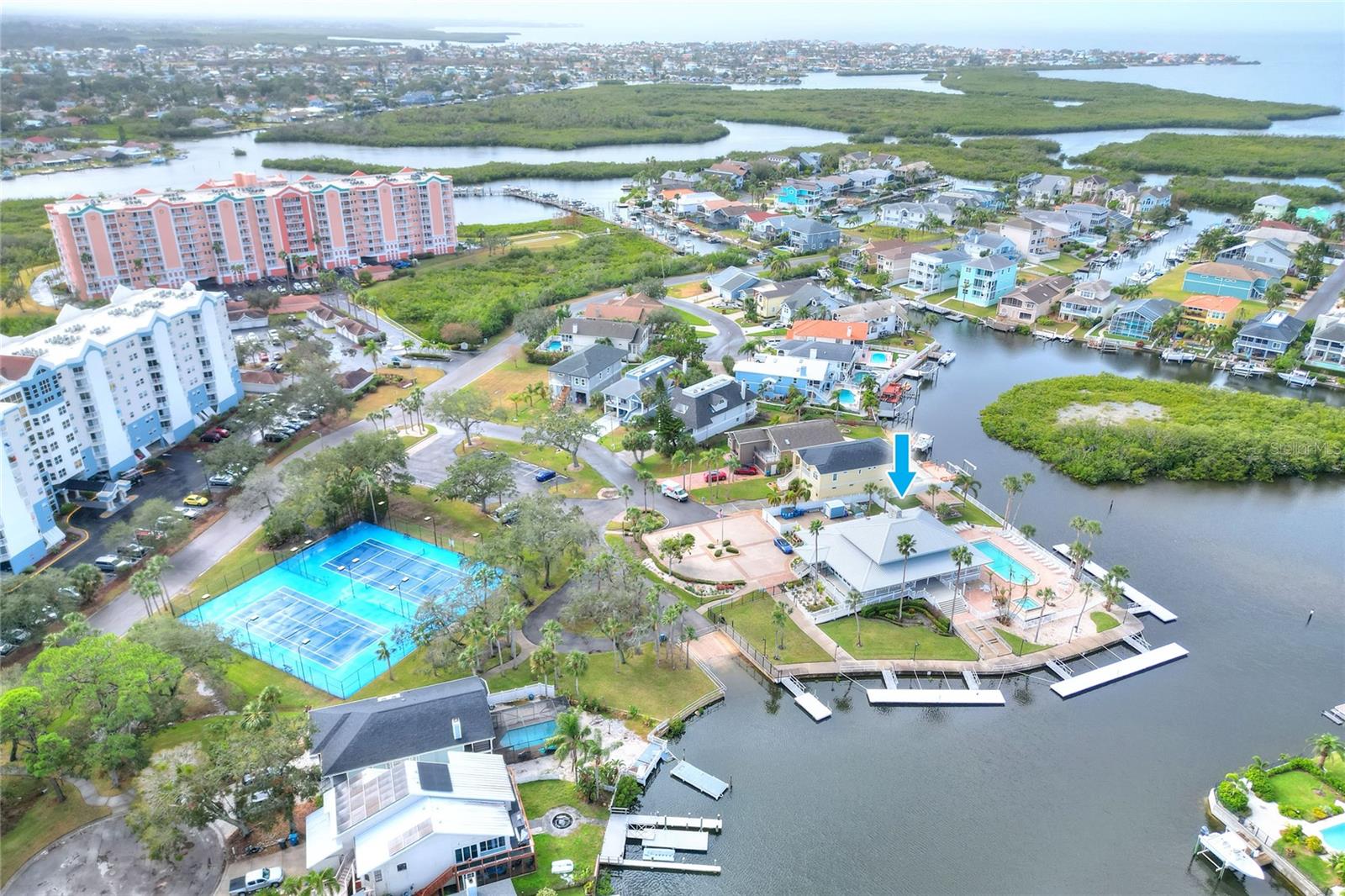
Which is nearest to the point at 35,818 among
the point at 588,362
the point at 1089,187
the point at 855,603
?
the point at 855,603

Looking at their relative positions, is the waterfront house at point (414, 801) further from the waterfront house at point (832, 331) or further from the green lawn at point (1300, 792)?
the waterfront house at point (832, 331)

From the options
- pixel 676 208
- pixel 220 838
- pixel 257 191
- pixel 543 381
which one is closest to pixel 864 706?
pixel 220 838

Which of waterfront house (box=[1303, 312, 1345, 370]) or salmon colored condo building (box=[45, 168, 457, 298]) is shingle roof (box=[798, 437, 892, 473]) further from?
salmon colored condo building (box=[45, 168, 457, 298])

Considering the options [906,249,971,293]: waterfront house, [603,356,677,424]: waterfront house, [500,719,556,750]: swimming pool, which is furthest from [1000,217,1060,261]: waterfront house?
[500,719,556,750]: swimming pool

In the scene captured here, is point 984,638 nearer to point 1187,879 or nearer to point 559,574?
point 1187,879

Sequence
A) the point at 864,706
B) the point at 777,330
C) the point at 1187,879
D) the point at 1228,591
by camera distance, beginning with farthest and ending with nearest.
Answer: the point at 777,330, the point at 1228,591, the point at 864,706, the point at 1187,879

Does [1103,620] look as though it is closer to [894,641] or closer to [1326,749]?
[1326,749]
